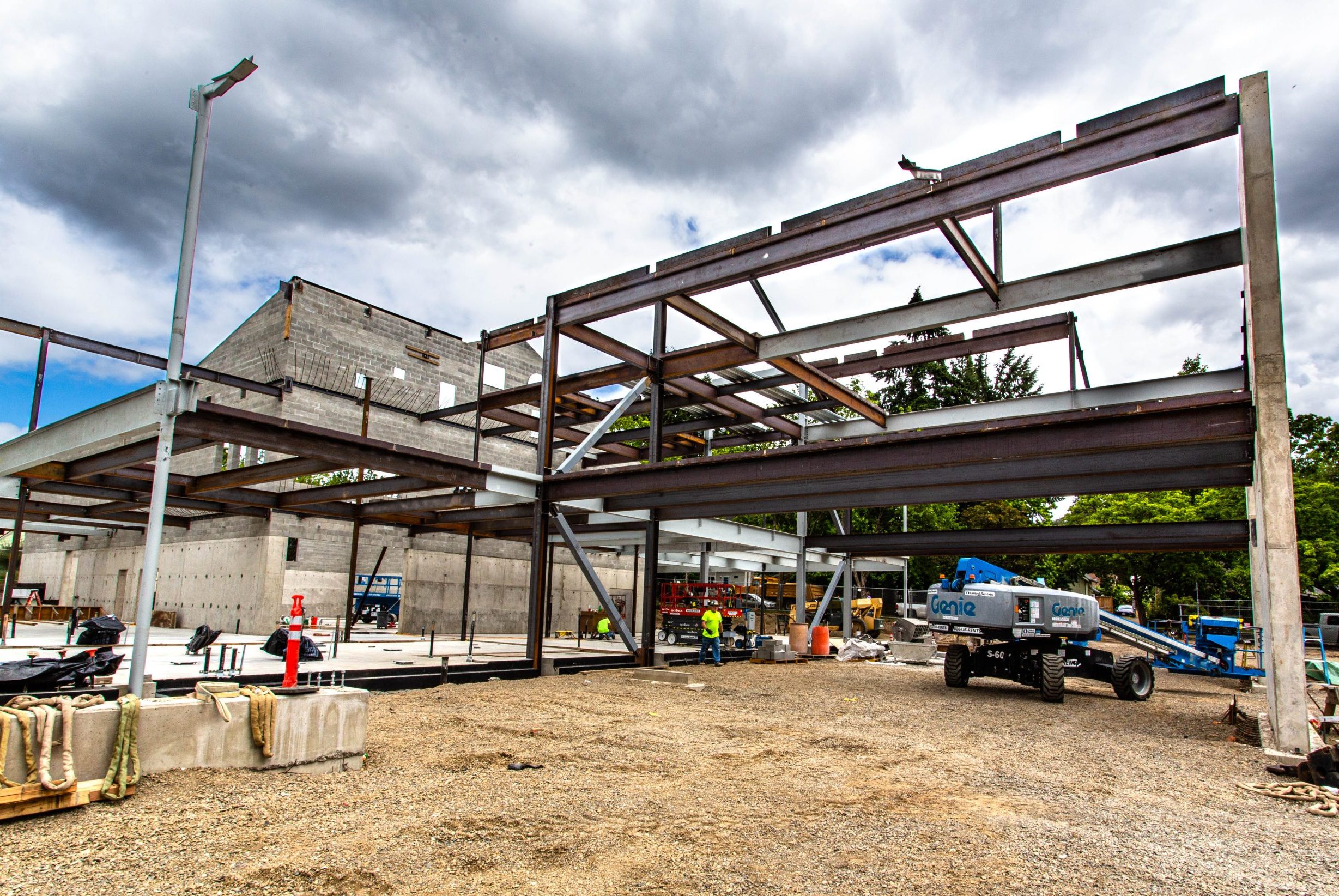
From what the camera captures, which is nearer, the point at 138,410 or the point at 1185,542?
the point at 138,410

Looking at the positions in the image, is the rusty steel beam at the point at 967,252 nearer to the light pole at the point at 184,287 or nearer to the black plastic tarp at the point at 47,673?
the light pole at the point at 184,287

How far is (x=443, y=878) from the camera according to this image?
4.72 m

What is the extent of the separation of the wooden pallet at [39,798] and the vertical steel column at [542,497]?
32.3ft

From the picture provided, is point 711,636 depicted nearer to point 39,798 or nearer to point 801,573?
point 801,573

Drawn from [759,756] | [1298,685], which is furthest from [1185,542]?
[759,756]

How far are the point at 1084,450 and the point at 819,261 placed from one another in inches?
232

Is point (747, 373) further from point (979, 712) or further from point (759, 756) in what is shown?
point (759, 756)

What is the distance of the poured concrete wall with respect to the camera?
19.0 feet

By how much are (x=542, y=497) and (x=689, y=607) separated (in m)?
12.5

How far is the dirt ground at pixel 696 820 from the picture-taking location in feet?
15.8

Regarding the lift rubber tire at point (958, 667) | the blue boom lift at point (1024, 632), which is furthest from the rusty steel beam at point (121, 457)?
the lift rubber tire at point (958, 667)

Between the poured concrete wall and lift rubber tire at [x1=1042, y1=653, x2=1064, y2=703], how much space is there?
12.2m

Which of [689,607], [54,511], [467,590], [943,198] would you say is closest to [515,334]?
[467,590]

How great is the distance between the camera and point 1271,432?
9125 mm
